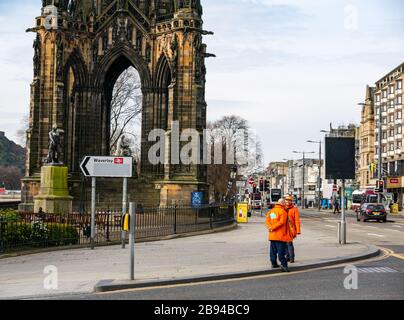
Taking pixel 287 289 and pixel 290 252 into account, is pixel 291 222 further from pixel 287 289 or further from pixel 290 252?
pixel 287 289

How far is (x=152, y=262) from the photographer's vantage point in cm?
1741

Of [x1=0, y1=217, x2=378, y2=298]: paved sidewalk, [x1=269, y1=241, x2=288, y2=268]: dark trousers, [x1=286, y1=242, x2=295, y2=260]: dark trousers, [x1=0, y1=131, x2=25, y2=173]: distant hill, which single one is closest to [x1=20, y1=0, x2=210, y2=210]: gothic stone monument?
[x1=0, y1=217, x2=378, y2=298]: paved sidewalk

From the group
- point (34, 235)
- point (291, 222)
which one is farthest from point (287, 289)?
point (34, 235)

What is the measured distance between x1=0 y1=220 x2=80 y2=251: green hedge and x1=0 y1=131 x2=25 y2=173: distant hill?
153 meters

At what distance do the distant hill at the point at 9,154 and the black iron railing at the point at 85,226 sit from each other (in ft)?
479

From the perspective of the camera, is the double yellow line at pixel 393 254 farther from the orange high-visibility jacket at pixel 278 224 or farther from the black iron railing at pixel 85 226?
the black iron railing at pixel 85 226


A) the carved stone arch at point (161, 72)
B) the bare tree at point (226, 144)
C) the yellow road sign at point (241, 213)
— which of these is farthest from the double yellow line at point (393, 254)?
the bare tree at point (226, 144)

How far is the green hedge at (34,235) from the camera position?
65.2 ft

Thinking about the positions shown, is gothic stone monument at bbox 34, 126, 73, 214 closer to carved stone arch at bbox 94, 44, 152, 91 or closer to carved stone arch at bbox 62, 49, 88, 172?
carved stone arch at bbox 62, 49, 88, 172

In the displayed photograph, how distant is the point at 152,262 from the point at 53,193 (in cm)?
1603

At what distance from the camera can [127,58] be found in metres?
47.4

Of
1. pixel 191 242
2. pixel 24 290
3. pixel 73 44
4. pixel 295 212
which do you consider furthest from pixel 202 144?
pixel 24 290
